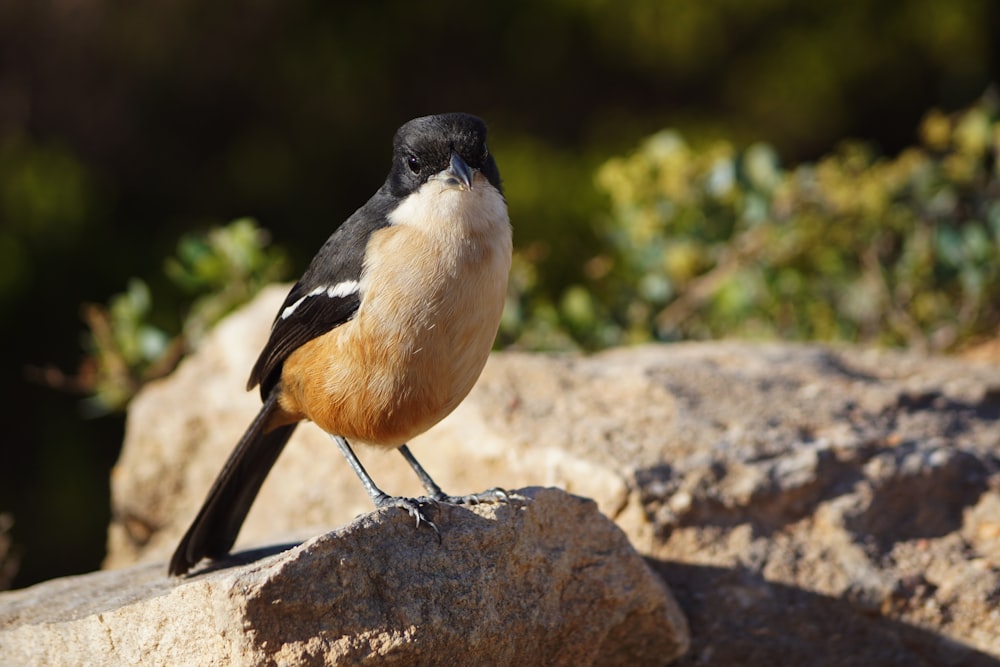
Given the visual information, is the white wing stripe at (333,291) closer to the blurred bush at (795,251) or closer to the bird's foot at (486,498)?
the bird's foot at (486,498)

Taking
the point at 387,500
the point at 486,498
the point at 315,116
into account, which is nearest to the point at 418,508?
the point at 486,498

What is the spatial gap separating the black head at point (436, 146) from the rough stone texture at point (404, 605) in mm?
970

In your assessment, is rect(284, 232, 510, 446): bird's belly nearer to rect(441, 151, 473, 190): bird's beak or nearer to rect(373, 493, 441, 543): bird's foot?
rect(441, 151, 473, 190): bird's beak

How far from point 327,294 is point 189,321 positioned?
98.9 inches

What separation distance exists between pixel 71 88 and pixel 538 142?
11.2 feet

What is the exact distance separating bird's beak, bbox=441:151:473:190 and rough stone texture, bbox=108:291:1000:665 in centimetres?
100

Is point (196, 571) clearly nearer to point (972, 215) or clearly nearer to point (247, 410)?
point (247, 410)

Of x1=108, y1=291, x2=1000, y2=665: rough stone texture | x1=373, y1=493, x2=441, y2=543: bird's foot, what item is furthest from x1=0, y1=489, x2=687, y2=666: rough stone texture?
x1=108, y1=291, x2=1000, y2=665: rough stone texture

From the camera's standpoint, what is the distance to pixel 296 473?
4543 millimetres

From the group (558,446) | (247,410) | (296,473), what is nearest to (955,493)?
(558,446)

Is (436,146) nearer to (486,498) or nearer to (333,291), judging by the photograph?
(333,291)

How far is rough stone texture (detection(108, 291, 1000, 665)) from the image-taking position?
3.51 meters

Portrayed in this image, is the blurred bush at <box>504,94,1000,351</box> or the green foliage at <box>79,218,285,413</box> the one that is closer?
the green foliage at <box>79,218,285,413</box>

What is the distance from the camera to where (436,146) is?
340 centimetres
